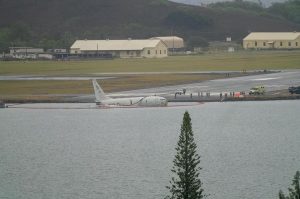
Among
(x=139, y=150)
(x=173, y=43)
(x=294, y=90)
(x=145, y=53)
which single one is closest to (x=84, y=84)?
(x=294, y=90)

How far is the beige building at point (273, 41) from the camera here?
15277cm

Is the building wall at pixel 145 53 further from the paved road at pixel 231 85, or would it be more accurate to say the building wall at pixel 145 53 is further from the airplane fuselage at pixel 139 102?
the airplane fuselage at pixel 139 102

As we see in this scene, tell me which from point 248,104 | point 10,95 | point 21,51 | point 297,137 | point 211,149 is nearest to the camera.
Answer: point 211,149

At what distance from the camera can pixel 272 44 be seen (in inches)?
6122

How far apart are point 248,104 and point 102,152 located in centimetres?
2390

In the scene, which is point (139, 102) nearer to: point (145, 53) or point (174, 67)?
point (174, 67)

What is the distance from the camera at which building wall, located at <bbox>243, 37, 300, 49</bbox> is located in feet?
502

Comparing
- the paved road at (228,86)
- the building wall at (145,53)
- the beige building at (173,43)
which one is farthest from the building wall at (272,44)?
the paved road at (228,86)

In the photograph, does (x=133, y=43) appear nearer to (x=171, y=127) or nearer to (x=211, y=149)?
(x=171, y=127)

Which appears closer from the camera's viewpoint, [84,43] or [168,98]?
[168,98]

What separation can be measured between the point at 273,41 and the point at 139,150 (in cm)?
10978

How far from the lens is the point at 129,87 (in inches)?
3228

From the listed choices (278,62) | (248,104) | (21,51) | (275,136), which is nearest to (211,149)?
(275,136)

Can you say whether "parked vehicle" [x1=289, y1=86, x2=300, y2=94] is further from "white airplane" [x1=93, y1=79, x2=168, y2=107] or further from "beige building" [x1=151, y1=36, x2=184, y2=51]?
"beige building" [x1=151, y1=36, x2=184, y2=51]
